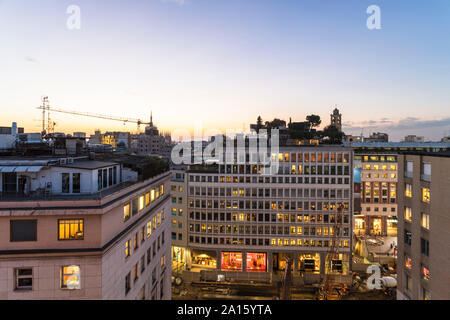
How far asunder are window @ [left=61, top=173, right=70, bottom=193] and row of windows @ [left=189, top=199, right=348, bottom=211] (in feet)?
178

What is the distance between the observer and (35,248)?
18547mm

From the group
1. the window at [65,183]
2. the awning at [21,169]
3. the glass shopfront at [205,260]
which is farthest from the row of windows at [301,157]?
the awning at [21,169]

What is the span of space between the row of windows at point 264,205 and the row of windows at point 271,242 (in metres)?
8.64

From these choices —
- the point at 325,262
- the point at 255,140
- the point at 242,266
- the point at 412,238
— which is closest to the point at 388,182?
the point at 325,262

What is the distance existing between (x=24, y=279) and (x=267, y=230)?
61.7 m

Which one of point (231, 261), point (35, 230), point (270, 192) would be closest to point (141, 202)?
point (35, 230)

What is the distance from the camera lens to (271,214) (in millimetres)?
73375

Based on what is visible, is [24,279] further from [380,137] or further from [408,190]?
[380,137]

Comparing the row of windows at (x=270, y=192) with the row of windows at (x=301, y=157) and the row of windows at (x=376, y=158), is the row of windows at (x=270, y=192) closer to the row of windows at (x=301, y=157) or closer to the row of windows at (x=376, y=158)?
the row of windows at (x=301, y=157)

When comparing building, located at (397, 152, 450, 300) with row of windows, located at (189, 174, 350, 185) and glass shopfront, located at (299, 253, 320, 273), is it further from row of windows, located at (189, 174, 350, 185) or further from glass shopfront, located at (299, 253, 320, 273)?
glass shopfront, located at (299, 253, 320, 273)

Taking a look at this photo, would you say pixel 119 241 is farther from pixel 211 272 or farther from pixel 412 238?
pixel 211 272

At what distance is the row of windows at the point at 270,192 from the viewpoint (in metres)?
71.6

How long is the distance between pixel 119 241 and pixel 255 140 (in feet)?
206

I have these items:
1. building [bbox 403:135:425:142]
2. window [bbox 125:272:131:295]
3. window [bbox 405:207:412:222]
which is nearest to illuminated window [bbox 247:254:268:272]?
window [bbox 405:207:412:222]
